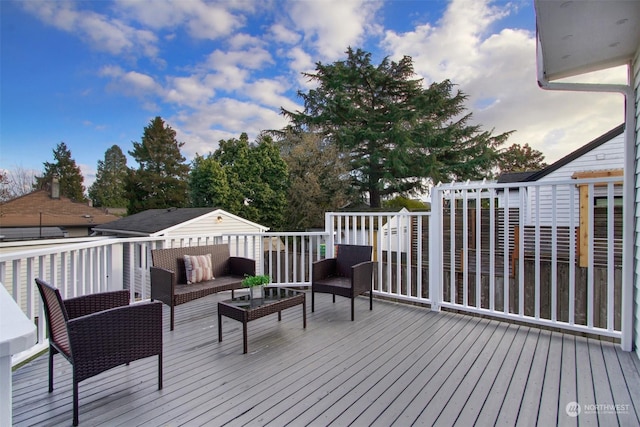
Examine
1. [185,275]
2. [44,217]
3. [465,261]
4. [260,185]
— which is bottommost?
[185,275]

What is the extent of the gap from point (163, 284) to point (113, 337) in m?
1.54

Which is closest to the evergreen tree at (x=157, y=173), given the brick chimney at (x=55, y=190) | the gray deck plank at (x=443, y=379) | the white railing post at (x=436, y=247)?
the brick chimney at (x=55, y=190)

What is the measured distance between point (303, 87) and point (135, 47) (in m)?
8.94

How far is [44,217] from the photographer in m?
17.4

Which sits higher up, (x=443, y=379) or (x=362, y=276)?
(x=362, y=276)

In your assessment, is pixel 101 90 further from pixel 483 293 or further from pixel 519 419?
pixel 519 419

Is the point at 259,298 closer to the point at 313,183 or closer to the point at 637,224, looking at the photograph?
the point at 637,224

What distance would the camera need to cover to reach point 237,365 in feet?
8.39

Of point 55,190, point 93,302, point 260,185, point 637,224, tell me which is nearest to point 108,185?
point 55,190

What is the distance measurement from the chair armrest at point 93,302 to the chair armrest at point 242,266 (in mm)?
1671

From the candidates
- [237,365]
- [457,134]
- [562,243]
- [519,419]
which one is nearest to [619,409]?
[519,419]

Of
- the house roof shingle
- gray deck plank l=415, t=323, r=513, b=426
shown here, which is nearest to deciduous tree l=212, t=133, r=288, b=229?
the house roof shingle

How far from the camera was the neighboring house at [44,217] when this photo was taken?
16.0m

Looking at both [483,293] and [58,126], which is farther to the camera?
[58,126]
